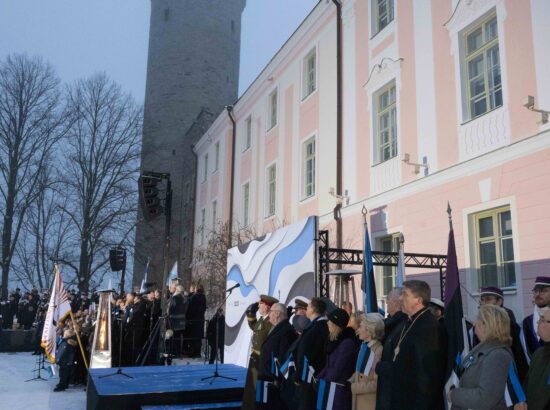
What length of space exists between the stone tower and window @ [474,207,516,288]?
71.7 feet

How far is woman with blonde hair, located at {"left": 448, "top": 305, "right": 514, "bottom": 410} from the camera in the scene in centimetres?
348

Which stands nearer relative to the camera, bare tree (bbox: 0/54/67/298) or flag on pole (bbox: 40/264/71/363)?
flag on pole (bbox: 40/264/71/363)

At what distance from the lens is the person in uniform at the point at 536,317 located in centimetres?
476

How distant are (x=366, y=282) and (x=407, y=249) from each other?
2969 millimetres

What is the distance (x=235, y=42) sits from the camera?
119 ft

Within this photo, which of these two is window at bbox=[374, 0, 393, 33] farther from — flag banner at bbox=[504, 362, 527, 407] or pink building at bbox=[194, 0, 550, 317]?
flag banner at bbox=[504, 362, 527, 407]

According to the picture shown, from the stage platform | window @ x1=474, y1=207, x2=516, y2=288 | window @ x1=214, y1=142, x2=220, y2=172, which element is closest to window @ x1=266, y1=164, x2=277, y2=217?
window @ x1=214, y1=142, x2=220, y2=172

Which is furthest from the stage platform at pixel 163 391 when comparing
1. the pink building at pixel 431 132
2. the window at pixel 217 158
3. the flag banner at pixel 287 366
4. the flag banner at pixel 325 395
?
the window at pixel 217 158

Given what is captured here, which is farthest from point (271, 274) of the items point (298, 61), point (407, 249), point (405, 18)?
point (298, 61)

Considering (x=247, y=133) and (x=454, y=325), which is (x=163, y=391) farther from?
(x=247, y=133)

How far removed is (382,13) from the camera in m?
13.5

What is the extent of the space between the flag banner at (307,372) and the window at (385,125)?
7.70 m

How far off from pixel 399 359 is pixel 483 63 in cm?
759

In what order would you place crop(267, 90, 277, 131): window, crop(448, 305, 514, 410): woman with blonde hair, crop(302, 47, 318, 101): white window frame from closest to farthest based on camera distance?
crop(448, 305, 514, 410): woman with blonde hair
crop(302, 47, 318, 101): white window frame
crop(267, 90, 277, 131): window
